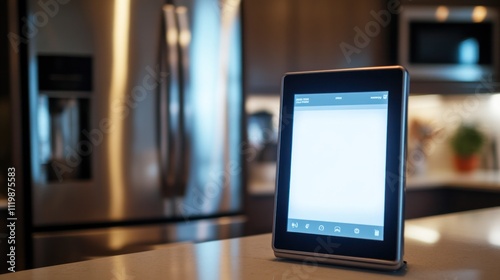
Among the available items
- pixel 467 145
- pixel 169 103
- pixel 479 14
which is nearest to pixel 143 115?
pixel 169 103

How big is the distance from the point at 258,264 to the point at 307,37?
6.74 ft

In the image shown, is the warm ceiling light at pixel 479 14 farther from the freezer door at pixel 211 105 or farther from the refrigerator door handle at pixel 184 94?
the refrigerator door handle at pixel 184 94

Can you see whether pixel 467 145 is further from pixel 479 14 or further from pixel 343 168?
pixel 343 168

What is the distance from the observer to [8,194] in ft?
6.48

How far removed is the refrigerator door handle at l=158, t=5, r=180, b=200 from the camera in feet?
7.13

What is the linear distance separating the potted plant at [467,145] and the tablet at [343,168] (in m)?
2.72

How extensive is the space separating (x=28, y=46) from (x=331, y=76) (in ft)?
5.17

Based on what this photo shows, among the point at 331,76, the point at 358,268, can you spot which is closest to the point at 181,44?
the point at 331,76

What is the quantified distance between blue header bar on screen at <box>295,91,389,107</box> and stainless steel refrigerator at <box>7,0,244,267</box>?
1397mm

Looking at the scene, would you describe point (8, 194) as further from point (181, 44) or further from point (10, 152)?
point (181, 44)

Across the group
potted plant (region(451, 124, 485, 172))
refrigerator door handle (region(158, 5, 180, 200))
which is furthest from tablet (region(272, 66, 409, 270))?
potted plant (region(451, 124, 485, 172))

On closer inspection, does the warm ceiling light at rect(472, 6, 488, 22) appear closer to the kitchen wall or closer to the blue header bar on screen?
the kitchen wall

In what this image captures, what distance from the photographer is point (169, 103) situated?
85.9 inches

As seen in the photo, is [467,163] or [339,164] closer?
[339,164]
